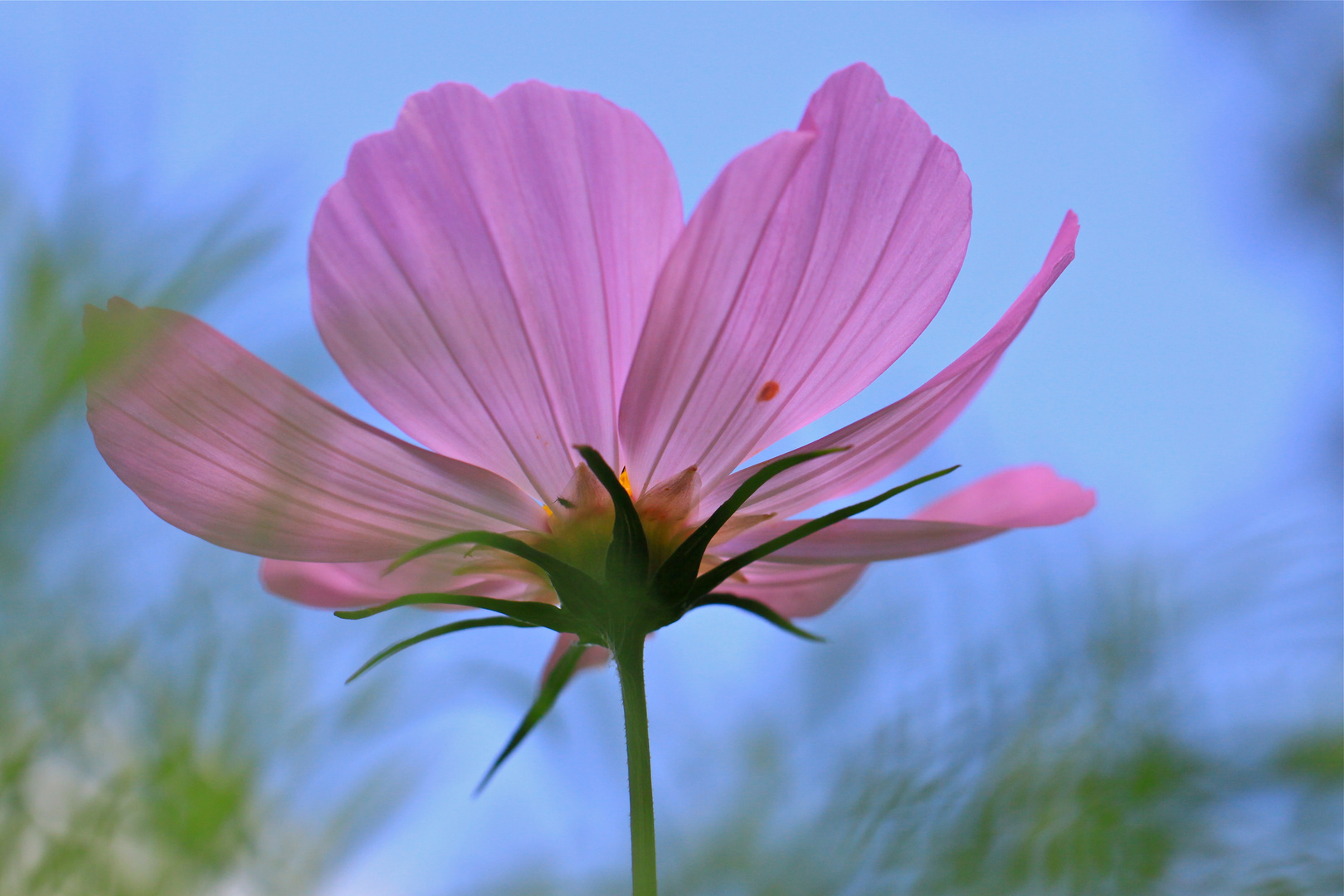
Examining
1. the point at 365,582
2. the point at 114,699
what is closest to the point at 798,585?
the point at 365,582

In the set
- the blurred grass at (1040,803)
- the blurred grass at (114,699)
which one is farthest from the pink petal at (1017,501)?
the blurred grass at (114,699)

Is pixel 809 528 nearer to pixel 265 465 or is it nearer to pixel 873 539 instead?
pixel 873 539

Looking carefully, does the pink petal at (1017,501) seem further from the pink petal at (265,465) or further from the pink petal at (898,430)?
the pink petal at (265,465)

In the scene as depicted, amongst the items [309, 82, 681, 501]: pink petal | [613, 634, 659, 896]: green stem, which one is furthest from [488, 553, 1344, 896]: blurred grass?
[309, 82, 681, 501]: pink petal

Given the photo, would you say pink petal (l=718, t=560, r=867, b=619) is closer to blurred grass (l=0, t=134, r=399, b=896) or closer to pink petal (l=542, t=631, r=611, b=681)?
pink petal (l=542, t=631, r=611, b=681)

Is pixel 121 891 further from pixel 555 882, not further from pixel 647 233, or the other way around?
pixel 647 233
